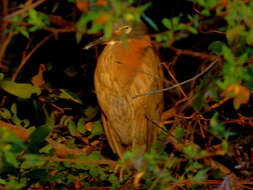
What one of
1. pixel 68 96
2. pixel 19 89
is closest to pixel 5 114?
pixel 19 89

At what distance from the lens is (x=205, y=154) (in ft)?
5.52

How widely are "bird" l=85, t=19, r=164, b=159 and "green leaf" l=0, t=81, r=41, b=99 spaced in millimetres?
490

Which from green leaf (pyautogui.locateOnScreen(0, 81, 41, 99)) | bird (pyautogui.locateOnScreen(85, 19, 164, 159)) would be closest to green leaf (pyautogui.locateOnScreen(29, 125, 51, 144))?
green leaf (pyautogui.locateOnScreen(0, 81, 41, 99))

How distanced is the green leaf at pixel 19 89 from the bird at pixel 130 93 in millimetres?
490

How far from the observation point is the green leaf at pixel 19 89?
10.5 feet

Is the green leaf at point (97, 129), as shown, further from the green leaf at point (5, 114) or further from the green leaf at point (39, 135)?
the green leaf at point (39, 135)

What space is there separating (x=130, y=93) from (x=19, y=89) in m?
0.77

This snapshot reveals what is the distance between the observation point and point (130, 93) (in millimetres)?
3424

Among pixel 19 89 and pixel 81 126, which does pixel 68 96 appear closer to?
pixel 81 126

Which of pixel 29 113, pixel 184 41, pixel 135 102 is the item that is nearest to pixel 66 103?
pixel 29 113

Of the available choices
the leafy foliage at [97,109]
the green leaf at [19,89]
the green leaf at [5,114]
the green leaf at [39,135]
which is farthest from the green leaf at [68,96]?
the green leaf at [39,135]

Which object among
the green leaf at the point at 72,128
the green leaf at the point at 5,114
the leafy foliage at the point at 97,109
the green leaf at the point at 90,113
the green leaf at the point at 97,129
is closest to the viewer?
the leafy foliage at the point at 97,109

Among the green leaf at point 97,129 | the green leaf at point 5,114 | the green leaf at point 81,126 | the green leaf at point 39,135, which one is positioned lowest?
the green leaf at point 97,129

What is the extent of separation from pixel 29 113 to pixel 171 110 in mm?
1087
